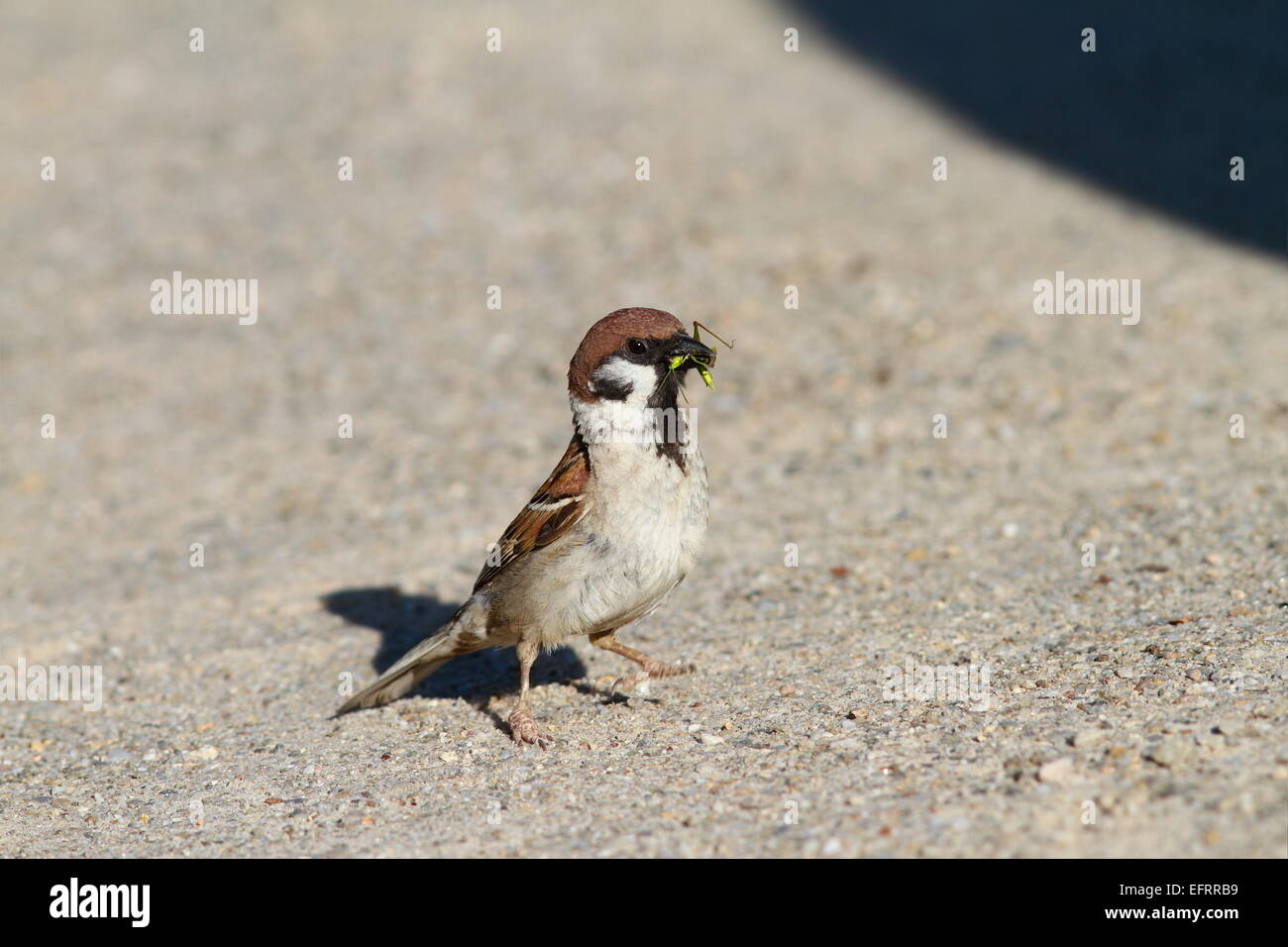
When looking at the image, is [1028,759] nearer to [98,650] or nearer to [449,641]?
[449,641]

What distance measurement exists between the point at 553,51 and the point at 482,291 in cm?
566

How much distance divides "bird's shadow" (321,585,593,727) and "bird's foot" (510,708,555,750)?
1.06 feet

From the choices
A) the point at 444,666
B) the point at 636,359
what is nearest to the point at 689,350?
the point at 636,359

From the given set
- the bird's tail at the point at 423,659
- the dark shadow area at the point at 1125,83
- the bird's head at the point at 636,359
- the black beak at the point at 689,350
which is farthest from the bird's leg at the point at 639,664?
the dark shadow area at the point at 1125,83

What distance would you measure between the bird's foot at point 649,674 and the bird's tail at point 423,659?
2.36 feet

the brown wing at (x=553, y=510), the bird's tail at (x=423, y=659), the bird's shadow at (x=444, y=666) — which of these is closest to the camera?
the brown wing at (x=553, y=510)

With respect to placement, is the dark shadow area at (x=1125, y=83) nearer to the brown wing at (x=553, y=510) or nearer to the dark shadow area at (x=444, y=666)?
the dark shadow area at (x=444, y=666)

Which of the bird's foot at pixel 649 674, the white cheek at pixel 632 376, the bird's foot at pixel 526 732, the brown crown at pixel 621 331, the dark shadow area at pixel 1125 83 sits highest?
the dark shadow area at pixel 1125 83

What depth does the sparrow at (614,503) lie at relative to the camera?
566cm

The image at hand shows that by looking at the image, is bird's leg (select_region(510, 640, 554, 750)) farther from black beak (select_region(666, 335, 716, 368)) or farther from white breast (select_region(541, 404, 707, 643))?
black beak (select_region(666, 335, 716, 368))

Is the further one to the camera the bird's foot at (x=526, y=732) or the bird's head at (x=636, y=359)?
the bird's foot at (x=526, y=732)

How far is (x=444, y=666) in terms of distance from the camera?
24.0 feet

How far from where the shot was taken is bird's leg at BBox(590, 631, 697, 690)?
6453 mm

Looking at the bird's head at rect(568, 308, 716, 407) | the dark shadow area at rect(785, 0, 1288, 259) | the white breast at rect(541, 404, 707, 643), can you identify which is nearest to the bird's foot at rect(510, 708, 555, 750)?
the white breast at rect(541, 404, 707, 643)
